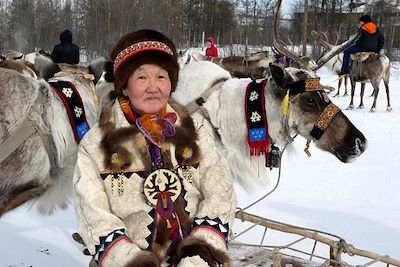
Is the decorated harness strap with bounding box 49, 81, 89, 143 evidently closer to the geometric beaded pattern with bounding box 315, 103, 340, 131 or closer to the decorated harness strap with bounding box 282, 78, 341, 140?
the decorated harness strap with bounding box 282, 78, 341, 140

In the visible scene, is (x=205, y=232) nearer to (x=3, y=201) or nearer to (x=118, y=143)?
(x=118, y=143)

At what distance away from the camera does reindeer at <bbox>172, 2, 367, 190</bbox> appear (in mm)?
3104

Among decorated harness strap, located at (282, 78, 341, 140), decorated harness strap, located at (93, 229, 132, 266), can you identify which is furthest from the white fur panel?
decorated harness strap, located at (93, 229, 132, 266)

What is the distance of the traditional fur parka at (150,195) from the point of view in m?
1.76

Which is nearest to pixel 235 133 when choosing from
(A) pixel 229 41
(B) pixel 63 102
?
(B) pixel 63 102

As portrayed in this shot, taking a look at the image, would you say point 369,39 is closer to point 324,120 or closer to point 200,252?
point 324,120

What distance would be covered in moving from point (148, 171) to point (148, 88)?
306mm

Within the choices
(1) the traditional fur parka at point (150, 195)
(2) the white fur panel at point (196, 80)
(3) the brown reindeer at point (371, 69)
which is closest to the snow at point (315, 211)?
(2) the white fur panel at point (196, 80)

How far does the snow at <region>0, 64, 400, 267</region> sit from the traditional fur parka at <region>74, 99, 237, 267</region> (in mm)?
1330

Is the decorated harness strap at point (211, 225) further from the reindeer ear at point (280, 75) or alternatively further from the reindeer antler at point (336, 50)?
the reindeer antler at point (336, 50)

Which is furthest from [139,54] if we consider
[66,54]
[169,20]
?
[169,20]

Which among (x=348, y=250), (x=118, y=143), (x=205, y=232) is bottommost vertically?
(x=348, y=250)

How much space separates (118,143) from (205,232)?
1.47ft

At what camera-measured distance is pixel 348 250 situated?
8.04 feet
